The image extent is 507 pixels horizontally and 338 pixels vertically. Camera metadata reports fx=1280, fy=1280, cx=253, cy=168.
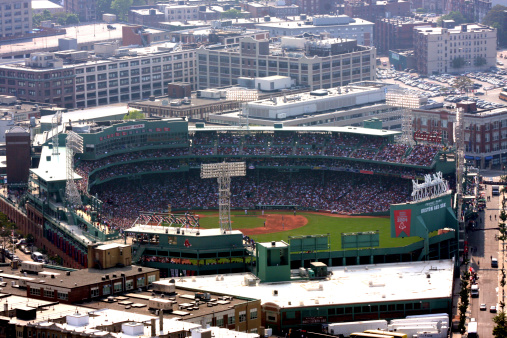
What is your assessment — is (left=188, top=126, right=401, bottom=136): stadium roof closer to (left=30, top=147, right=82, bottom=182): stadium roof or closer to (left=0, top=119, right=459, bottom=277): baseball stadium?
(left=0, top=119, right=459, bottom=277): baseball stadium

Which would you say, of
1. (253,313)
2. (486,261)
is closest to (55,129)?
(486,261)

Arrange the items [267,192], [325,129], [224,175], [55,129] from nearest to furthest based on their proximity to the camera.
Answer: [224,175] < [267,192] < [325,129] < [55,129]

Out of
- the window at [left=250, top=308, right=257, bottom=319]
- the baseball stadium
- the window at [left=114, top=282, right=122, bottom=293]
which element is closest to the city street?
the baseball stadium

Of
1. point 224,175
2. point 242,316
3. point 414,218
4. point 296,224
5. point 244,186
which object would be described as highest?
point 224,175

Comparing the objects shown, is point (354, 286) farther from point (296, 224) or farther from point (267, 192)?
point (267, 192)

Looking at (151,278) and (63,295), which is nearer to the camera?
→ (63,295)

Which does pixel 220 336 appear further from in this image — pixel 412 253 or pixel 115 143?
pixel 115 143
